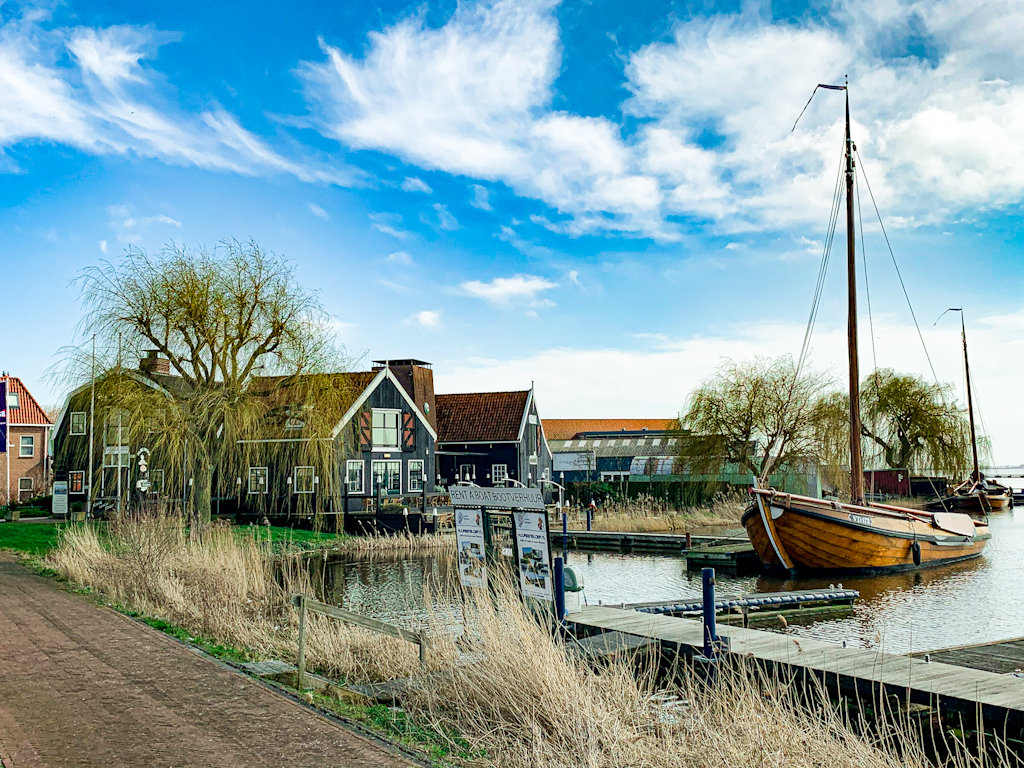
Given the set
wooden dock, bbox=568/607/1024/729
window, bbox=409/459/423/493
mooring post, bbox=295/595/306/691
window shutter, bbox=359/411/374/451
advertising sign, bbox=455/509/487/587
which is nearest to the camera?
wooden dock, bbox=568/607/1024/729

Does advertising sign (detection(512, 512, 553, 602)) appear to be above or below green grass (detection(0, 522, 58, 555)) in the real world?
above

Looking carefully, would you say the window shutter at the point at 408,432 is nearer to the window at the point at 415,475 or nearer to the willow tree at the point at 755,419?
the window at the point at 415,475

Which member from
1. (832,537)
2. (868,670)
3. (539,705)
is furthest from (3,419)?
(832,537)

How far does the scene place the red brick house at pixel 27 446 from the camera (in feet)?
178

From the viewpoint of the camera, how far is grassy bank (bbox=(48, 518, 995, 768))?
20.7 ft

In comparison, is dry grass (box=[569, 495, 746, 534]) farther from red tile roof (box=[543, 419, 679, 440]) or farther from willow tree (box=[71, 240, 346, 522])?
red tile roof (box=[543, 419, 679, 440])

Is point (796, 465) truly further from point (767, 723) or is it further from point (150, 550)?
point (767, 723)

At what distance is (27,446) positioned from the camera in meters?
54.8

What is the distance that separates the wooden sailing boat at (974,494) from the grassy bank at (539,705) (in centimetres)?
4968

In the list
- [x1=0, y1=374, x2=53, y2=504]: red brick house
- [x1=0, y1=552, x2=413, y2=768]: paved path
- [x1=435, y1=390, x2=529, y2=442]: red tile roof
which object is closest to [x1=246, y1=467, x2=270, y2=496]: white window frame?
[x1=435, y1=390, x2=529, y2=442]: red tile roof

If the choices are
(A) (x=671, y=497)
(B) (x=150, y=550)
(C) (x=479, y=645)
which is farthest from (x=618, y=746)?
(A) (x=671, y=497)

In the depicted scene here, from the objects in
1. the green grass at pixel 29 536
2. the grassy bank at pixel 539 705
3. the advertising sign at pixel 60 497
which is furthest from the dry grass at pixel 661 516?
the grassy bank at pixel 539 705

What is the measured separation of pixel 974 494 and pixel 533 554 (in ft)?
178

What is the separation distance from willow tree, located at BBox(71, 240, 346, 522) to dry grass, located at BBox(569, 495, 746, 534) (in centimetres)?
1524
